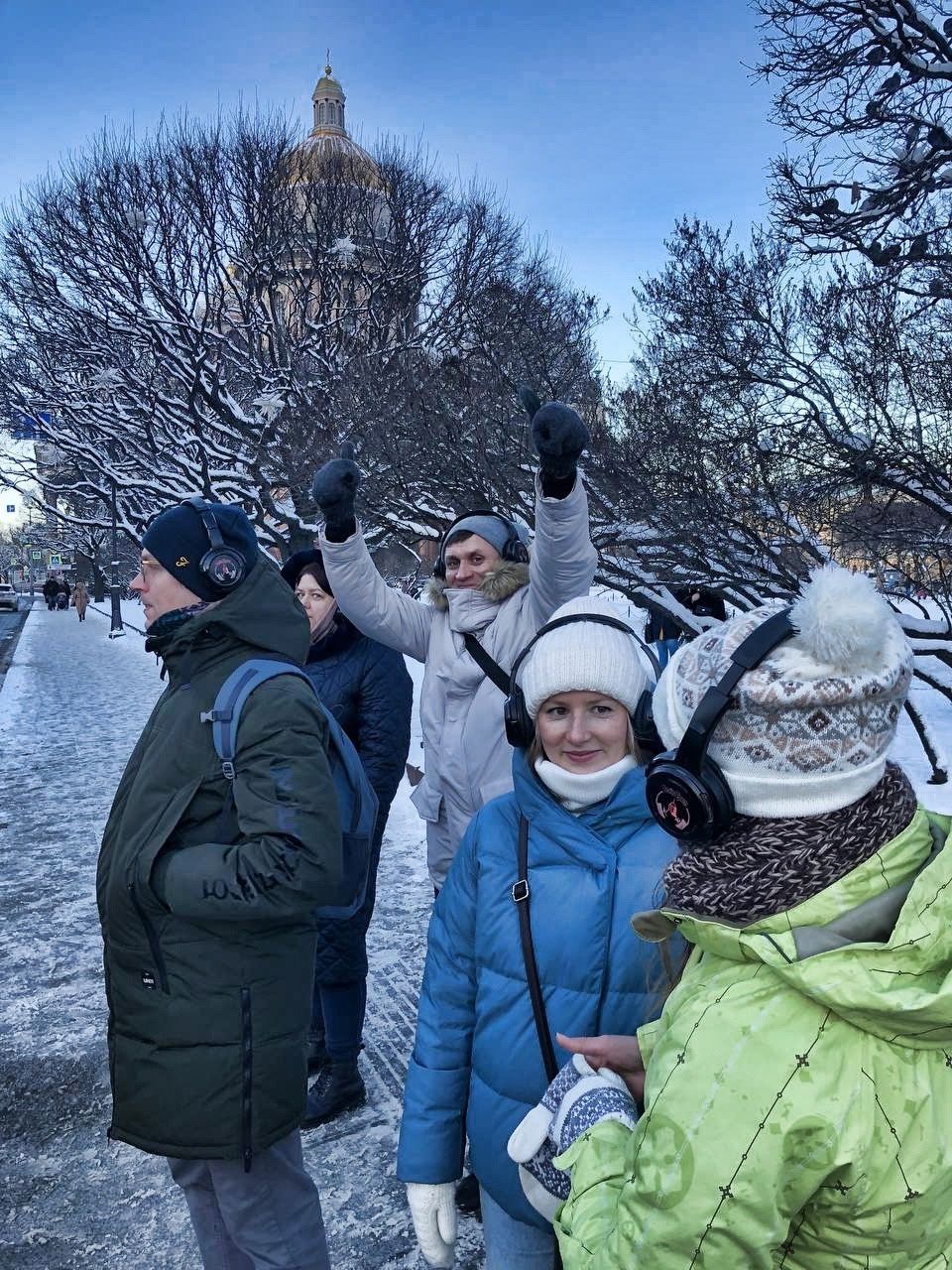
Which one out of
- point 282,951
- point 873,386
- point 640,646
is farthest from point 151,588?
point 873,386

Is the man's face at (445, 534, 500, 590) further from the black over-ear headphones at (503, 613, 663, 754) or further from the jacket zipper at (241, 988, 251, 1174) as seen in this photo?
the jacket zipper at (241, 988, 251, 1174)

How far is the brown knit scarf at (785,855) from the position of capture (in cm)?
96

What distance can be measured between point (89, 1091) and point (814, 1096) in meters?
3.25

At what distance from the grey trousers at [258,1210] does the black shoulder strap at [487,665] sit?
1251 mm

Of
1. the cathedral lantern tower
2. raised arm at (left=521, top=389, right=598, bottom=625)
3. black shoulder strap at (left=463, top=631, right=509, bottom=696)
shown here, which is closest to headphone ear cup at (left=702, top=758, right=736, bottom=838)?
raised arm at (left=521, top=389, right=598, bottom=625)

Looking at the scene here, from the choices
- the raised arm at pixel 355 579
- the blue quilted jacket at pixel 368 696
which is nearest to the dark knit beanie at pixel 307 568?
the blue quilted jacket at pixel 368 696

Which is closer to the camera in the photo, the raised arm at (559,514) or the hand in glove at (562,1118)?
the hand in glove at (562,1118)

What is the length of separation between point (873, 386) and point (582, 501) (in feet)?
20.0

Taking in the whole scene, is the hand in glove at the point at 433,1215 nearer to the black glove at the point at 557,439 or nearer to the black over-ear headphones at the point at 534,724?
the black over-ear headphones at the point at 534,724

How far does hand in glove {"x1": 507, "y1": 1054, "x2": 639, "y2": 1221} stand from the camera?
1190 mm

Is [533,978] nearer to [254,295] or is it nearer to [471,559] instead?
[471,559]

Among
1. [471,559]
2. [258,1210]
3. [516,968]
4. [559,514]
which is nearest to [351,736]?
[471,559]

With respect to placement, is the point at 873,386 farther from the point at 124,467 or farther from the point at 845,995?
the point at 124,467

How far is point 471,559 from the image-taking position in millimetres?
2801
